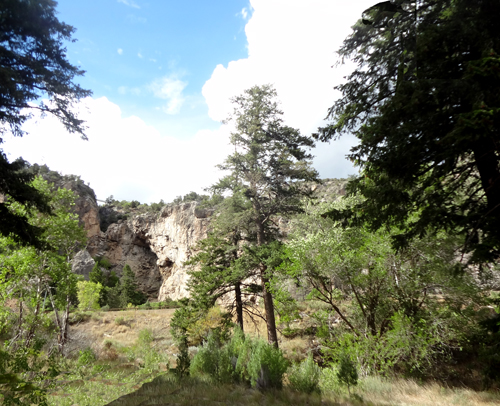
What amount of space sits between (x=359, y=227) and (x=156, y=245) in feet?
156

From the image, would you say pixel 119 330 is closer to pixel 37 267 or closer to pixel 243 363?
pixel 37 267

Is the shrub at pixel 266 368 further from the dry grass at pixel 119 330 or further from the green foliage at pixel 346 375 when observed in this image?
the dry grass at pixel 119 330

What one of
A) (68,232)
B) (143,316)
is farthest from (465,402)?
(143,316)

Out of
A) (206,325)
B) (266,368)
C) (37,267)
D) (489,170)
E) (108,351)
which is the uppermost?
(489,170)

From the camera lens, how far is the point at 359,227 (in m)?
6.13

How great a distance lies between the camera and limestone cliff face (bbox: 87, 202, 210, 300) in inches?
1698

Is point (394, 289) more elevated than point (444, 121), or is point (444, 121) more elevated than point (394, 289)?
point (444, 121)

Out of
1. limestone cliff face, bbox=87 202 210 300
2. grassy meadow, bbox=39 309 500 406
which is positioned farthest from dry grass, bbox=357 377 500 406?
limestone cliff face, bbox=87 202 210 300

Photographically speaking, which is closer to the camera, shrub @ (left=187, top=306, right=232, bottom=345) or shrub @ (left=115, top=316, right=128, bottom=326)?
shrub @ (left=187, top=306, right=232, bottom=345)

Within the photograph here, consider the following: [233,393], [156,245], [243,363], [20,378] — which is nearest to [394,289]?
[243,363]

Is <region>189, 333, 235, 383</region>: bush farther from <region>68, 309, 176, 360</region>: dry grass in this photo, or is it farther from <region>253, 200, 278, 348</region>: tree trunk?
<region>68, 309, 176, 360</region>: dry grass

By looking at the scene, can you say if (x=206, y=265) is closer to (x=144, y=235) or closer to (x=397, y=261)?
(x=397, y=261)

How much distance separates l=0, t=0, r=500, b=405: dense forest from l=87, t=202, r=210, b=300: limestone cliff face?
84.8ft

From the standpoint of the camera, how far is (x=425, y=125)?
3873mm
